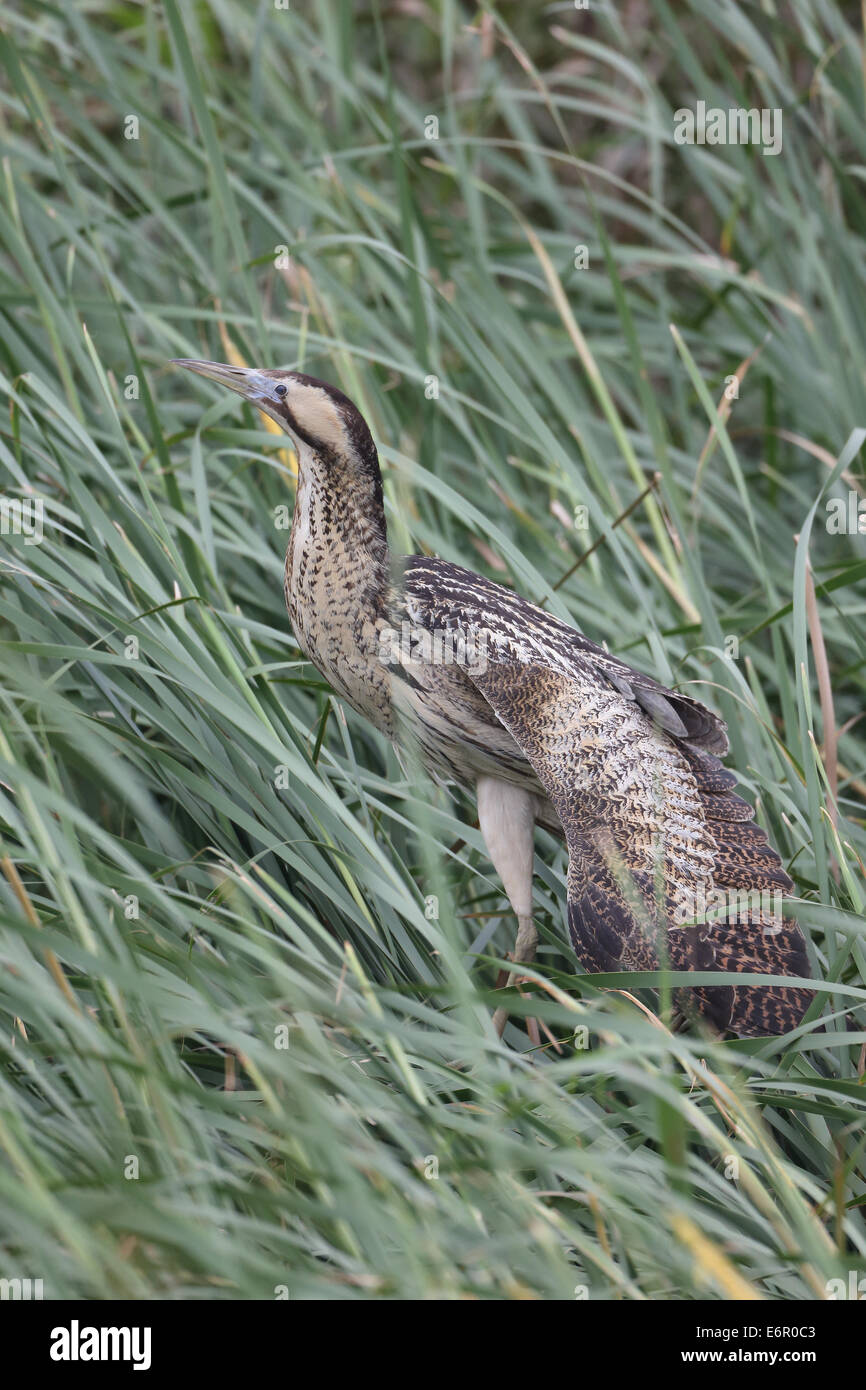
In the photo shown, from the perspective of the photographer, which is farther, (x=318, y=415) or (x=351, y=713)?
(x=351, y=713)

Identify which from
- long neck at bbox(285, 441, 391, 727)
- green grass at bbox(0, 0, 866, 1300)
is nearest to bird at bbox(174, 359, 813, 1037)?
long neck at bbox(285, 441, 391, 727)

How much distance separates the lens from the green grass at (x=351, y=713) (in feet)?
5.09

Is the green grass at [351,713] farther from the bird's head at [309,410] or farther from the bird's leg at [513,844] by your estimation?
the bird's head at [309,410]

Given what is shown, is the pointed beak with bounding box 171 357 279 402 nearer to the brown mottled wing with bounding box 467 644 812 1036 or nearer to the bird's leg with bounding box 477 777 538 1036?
the brown mottled wing with bounding box 467 644 812 1036

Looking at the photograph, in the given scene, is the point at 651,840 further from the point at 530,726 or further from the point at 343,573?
the point at 343,573

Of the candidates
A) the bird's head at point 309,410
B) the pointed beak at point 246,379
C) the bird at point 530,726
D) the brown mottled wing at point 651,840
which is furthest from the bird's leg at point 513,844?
the pointed beak at point 246,379

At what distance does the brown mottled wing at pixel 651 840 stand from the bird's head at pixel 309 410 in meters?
0.44

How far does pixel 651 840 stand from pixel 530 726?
274mm

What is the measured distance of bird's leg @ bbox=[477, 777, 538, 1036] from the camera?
2.33 metres

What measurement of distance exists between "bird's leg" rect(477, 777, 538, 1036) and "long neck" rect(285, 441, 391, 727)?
0.28m

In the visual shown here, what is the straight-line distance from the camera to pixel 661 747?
2402 millimetres

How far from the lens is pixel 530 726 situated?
2.29 m

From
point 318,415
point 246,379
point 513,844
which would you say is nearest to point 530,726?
point 513,844

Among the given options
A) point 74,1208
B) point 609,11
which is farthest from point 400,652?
point 609,11
